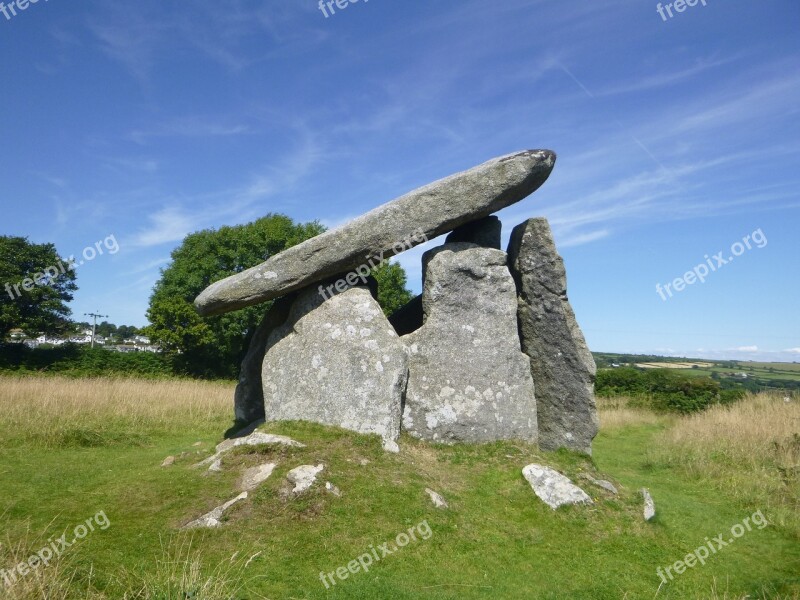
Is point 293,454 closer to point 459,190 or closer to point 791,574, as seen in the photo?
point 459,190

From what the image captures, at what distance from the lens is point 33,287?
98.3 ft

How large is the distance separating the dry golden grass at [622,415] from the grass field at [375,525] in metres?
6.53

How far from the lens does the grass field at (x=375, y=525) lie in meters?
5.56

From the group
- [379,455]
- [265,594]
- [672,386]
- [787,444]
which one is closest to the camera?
[265,594]

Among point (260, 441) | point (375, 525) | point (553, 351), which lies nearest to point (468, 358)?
point (553, 351)

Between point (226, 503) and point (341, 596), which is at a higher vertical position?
point (226, 503)

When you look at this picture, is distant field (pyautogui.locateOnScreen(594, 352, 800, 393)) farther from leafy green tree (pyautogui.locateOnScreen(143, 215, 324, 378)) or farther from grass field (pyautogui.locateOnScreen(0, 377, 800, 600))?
leafy green tree (pyautogui.locateOnScreen(143, 215, 324, 378))

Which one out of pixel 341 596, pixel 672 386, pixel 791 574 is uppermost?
pixel 341 596

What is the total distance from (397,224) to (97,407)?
8710mm

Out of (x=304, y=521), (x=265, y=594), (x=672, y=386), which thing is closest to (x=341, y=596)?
(x=265, y=594)

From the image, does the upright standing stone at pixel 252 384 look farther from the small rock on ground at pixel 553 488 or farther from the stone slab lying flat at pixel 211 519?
the small rock on ground at pixel 553 488

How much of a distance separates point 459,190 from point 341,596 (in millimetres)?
6269

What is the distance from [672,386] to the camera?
67.7ft

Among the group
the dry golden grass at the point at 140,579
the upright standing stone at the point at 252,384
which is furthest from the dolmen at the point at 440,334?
the dry golden grass at the point at 140,579
